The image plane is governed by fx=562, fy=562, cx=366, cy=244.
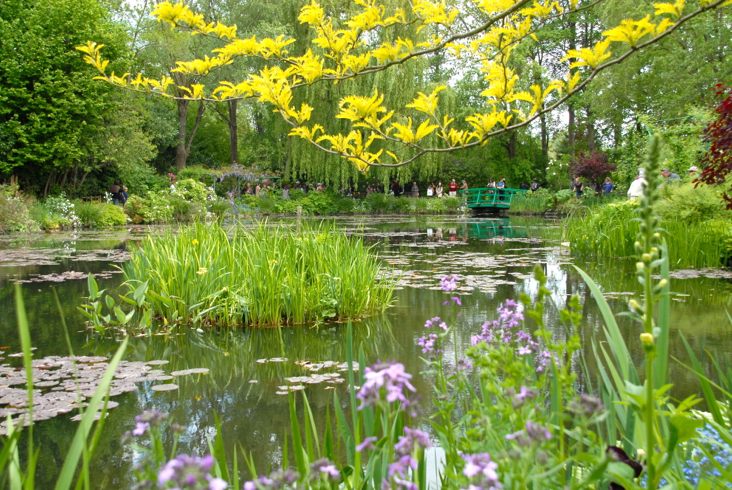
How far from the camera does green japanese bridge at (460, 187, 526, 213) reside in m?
26.9

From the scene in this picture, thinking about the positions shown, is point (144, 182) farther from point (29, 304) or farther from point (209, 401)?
point (209, 401)

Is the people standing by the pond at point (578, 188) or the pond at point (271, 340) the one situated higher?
the people standing by the pond at point (578, 188)

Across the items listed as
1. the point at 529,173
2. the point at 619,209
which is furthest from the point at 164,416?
the point at 529,173

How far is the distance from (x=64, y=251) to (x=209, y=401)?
334 inches

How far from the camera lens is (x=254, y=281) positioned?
4.75 metres

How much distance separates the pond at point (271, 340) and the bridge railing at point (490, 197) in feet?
60.4

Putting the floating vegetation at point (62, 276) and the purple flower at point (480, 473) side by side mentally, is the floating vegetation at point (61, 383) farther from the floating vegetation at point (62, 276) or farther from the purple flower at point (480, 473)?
the floating vegetation at point (62, 276)

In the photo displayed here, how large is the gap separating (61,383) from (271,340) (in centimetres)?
151

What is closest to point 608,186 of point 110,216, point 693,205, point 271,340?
point 693,205

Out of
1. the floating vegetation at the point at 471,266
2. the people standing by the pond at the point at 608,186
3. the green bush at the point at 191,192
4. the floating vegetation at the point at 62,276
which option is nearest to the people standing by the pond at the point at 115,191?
the green bush at the point at 191,192

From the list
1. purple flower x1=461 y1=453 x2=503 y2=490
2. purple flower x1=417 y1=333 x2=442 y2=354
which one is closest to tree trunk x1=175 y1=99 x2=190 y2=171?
purple flower x1=417 y1=333 x2=442 y2=354

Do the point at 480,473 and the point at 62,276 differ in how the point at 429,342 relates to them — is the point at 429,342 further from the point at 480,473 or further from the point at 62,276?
the point at 62,276

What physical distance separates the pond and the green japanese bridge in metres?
18.4

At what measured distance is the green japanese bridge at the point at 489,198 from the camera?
26.9 metres
